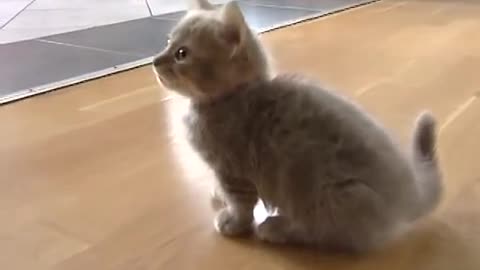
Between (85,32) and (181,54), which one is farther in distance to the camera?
(85,32)

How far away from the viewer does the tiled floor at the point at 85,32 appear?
2143 mm

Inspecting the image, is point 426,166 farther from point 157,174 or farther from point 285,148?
point 157,174

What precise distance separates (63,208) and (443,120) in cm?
89

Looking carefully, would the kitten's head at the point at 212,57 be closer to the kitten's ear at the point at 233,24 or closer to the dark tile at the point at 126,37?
→ the kitten's ear at the point at 233,24

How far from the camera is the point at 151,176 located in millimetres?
1330

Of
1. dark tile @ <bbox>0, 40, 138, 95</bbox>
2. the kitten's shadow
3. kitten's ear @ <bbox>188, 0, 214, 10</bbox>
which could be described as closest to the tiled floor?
dark tile @ <bbox>0, 40, 138, 95</bbox>

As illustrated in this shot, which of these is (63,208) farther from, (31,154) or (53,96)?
(53,96)

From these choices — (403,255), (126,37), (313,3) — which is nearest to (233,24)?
(403,255)

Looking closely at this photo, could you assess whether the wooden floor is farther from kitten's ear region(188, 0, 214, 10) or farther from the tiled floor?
kitten's ear region(188, 0, 214, 10)

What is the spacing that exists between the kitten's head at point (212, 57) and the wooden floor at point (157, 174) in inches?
9.6

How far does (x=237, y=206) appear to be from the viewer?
43.1 inches

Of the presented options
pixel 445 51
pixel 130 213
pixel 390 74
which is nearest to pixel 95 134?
pixel 130 213

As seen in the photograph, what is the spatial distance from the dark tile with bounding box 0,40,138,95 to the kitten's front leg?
1061 mm

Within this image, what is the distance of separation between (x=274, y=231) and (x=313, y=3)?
8.71 feet
